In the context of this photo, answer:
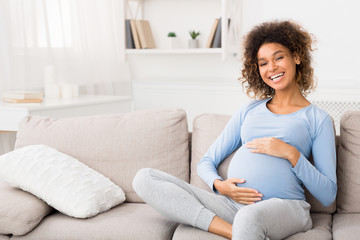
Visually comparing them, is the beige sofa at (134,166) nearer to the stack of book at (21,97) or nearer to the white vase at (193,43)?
the stack of book at (21,97)

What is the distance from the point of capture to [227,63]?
12.2ft

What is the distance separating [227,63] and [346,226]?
2.18m

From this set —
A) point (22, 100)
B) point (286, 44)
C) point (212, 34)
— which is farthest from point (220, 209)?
point (212, 34)

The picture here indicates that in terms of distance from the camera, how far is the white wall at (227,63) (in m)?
3.32

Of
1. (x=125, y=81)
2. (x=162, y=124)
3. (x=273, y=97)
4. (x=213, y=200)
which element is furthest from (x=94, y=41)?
(x=213, y=200)

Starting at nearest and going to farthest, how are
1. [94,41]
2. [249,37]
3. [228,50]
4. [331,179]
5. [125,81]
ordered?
[331,179]
[249,37]
[228,50]
[94,41]
[125,81]

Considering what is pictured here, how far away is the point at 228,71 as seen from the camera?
3707 mm

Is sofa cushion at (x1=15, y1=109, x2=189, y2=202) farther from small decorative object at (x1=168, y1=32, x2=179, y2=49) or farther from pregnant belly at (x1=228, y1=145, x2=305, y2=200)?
small decorative object at (x1=168, y1=32, x2=179, y2=49)

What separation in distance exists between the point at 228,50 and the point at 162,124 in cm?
149

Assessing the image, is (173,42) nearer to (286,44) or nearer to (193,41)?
(193,41)

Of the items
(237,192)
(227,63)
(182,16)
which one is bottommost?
(237,192)

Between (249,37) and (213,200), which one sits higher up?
(249,37)

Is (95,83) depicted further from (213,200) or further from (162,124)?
(213,200)

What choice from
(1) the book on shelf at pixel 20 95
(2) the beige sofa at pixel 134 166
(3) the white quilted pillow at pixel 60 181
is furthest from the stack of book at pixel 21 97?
(3) the white quilted pillow at pixel 60 181
